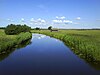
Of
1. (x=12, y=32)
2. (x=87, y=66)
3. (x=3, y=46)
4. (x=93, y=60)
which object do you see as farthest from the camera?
(x=12, y=32)

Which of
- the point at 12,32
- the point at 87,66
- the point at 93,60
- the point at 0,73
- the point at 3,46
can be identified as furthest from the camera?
the point at 12,32

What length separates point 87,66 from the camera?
20.6 metres

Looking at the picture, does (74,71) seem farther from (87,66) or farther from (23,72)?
(23,72)

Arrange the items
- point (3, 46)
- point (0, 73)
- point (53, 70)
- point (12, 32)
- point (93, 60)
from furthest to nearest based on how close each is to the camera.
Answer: point (12, 32), point (3, 46), point (93, 60), point (53, 70), point (0, 73)

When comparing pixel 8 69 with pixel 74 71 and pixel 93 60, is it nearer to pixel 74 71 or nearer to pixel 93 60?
pixel 74 71

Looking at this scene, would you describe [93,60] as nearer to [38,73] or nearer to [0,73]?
[38,73]

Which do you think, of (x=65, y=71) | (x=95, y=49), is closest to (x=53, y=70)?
(x=65, y=71)

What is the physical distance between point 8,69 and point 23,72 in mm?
2015

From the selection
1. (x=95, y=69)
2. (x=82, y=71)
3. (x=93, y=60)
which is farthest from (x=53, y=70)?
(x=93, y=60)

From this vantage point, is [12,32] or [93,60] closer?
[93,60]

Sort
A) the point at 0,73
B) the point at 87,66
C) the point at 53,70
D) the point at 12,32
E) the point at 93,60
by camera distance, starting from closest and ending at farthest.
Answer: the point at 0,73 → the point at 53,70 → the point at 87,66 → the point at 93,60 → the point at 12,32

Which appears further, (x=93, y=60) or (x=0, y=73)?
(x=93, y=60)

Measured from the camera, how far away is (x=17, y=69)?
61.8 ft

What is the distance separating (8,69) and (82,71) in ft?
22.0
